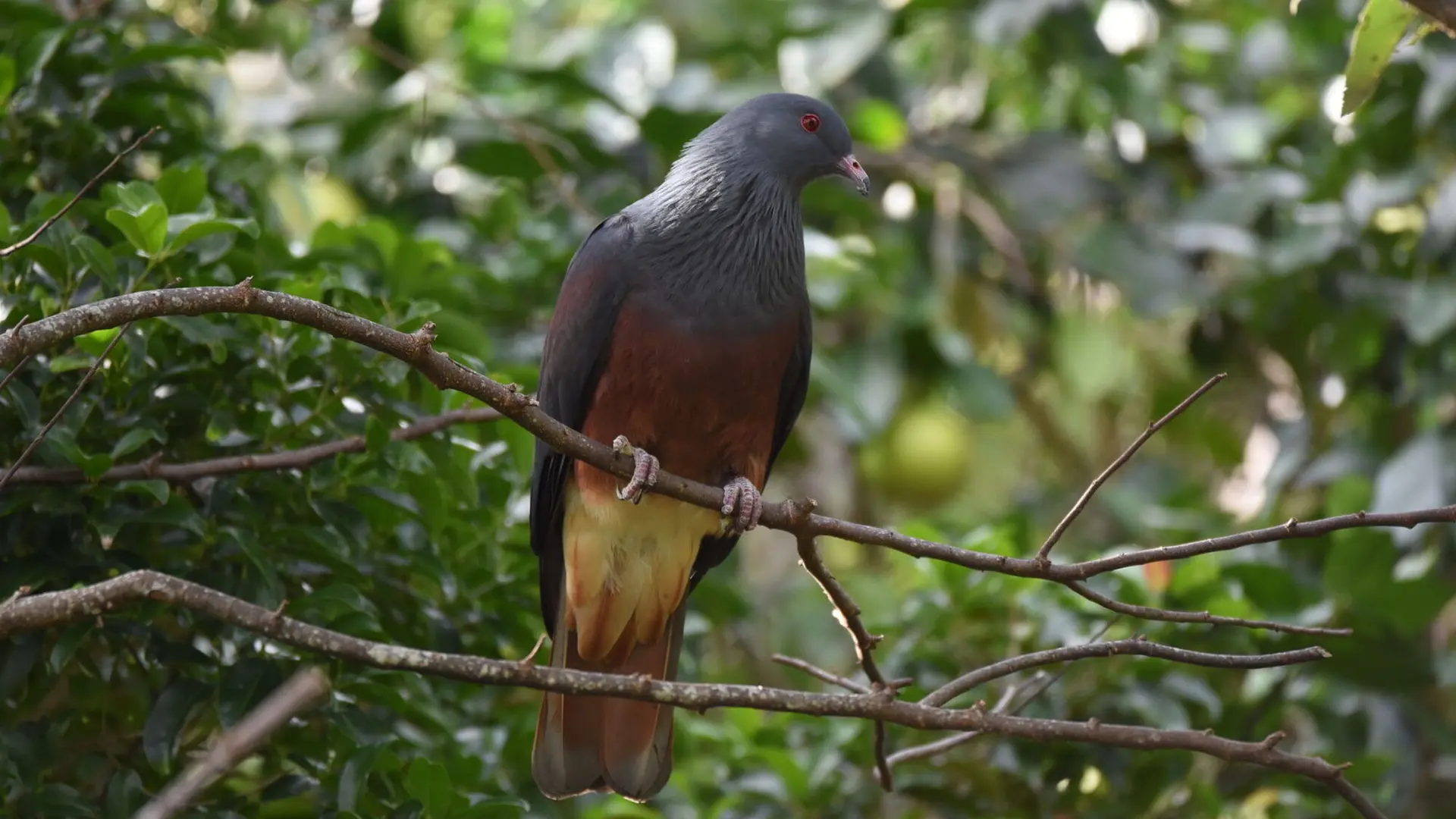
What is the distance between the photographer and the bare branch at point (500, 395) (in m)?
1.97

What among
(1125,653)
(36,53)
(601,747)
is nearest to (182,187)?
(36,53)

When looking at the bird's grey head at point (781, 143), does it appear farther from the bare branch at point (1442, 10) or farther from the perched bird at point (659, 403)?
the bare branch at point (1442, 10)

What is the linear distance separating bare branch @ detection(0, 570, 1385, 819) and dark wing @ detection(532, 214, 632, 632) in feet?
3.04

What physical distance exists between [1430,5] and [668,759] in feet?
7.01

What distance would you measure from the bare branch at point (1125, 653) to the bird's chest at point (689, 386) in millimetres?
899

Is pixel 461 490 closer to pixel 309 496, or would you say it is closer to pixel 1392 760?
pixel 309 496

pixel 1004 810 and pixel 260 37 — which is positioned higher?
pixel 260 37

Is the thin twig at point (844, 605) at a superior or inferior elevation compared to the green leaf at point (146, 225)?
inferior

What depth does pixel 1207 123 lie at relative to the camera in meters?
5.08

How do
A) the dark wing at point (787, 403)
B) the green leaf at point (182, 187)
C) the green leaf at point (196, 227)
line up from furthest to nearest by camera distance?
the dark wing at point (787, 403)
the green leaf at point (182, 187)
the green leaf at point (196, 227)

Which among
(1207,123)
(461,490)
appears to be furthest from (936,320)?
(461,490)

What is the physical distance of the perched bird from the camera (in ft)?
9.93

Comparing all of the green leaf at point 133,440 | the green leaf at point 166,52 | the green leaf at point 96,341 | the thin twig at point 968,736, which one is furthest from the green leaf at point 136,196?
the thin twig at point 968,736

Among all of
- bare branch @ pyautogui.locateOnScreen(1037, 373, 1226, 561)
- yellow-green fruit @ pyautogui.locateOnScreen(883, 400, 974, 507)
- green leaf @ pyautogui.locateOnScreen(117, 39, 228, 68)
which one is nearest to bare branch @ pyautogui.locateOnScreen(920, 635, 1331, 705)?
bare branch @ pyautogui.locateOnScreen(1037, 373, 1226, 561)
